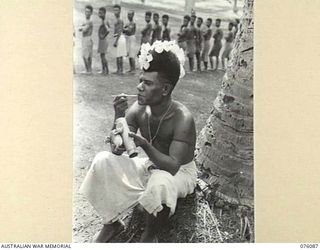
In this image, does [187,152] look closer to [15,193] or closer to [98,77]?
[98,77]

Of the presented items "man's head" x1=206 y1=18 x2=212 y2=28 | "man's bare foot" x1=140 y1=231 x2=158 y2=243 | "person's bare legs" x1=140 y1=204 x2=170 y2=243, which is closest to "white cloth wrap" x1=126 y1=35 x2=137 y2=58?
"man's head" x1=206 y1=18 x2=212 y2=28

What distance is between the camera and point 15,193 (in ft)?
11.3

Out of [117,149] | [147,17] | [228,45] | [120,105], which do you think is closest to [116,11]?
[147,17]

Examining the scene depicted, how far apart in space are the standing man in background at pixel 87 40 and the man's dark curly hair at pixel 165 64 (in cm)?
35

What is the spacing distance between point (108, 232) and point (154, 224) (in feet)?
0.90

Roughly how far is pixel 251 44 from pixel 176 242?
127 cm

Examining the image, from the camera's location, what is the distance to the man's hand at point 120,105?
3.52 meters

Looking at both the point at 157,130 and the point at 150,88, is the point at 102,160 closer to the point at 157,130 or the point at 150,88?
the point at 157,130

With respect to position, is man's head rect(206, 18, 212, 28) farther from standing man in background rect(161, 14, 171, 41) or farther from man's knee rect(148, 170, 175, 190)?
man's knee rect(148, 170, 175, 190)

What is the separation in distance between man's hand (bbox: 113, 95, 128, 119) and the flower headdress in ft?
0.74

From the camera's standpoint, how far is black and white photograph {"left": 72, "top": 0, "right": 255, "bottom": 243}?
348cm

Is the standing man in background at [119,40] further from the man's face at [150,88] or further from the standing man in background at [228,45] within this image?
the standing man in background at [228,45]

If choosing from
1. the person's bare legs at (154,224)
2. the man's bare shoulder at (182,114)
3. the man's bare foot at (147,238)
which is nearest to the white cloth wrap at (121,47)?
the man's bare shoulder at (182,114)
